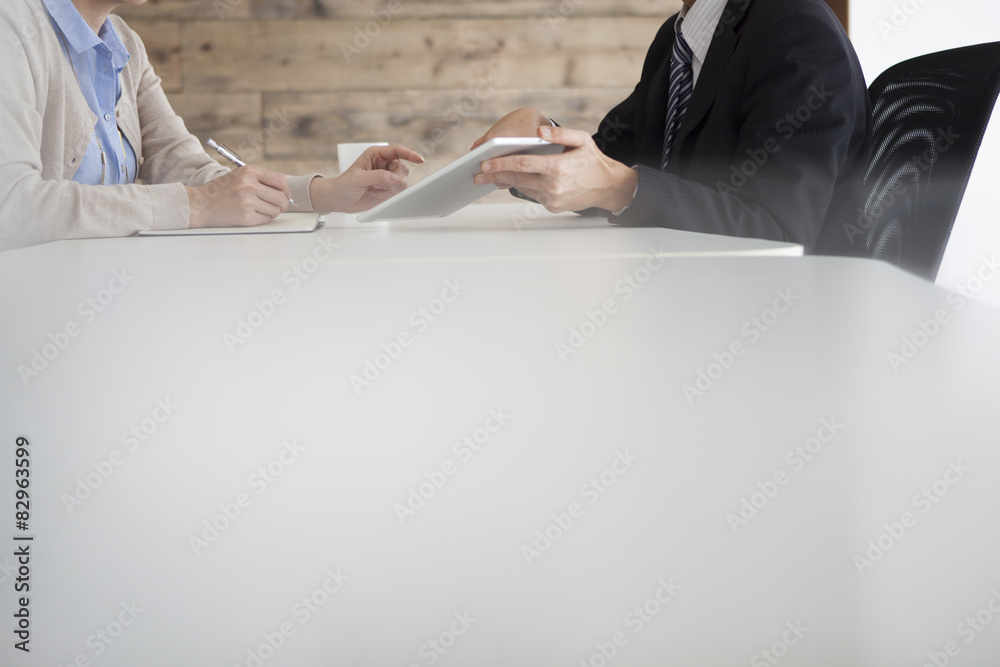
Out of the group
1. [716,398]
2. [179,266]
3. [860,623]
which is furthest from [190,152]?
[860,623]

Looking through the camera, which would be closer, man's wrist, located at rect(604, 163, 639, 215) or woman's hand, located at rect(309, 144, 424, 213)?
man's wrist, located at rect(604, 163, 639, 215)

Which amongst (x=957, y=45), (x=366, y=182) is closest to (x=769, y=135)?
(x=366, y=182)

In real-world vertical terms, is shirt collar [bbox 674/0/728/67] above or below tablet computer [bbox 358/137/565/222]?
above

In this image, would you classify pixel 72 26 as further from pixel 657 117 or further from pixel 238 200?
pixel 657 117

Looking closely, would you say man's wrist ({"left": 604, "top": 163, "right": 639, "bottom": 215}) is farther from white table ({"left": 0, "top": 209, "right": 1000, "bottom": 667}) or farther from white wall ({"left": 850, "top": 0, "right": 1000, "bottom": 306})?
white wall ({"left": 850, "top": 0, "right": 1000, "bottom": 306})

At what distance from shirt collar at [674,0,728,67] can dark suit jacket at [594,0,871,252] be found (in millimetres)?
39

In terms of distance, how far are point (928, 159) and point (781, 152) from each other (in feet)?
1.01

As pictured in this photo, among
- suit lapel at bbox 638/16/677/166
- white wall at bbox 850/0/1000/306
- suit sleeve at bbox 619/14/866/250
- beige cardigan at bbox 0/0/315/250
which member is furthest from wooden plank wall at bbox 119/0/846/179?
suit sleeve at bbox 619/14/866/250

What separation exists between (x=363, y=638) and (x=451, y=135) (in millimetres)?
2400

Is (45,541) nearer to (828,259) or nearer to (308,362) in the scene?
(308,362)

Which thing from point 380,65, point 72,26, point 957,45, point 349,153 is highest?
point 72,26

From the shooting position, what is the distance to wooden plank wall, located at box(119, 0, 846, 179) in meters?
2.71

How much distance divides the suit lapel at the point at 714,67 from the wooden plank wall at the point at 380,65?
1733mm

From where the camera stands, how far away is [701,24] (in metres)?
1.17
